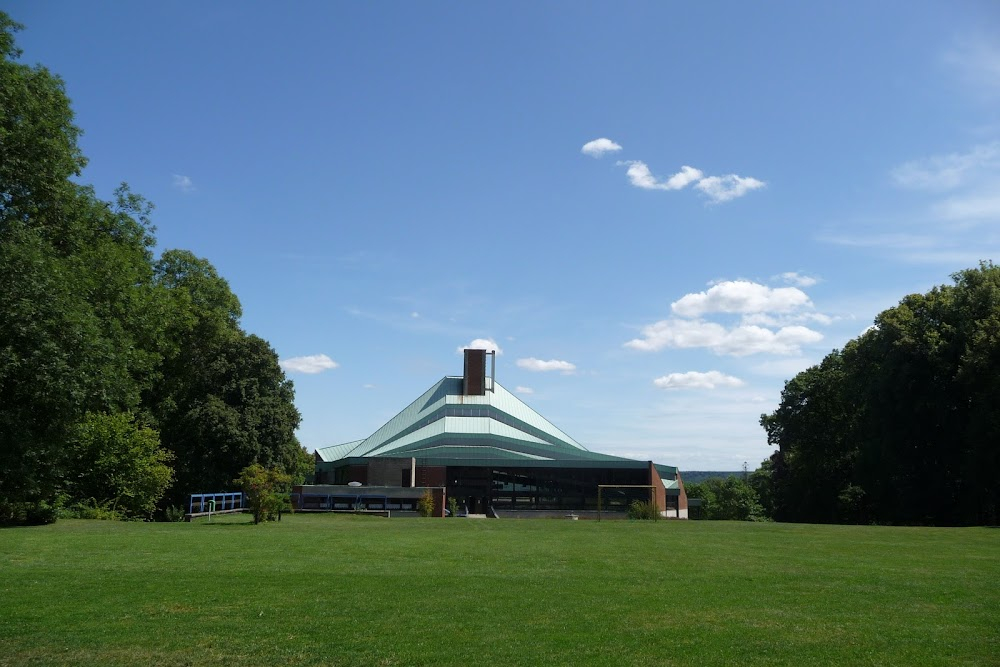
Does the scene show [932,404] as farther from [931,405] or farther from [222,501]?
[222,501]

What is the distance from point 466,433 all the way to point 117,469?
2599 centimetres

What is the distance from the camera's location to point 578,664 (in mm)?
8047

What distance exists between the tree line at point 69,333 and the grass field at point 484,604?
13.6ft

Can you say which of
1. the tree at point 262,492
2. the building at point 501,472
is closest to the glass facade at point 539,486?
the building at point 501,472

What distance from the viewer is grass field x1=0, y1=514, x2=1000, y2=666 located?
334 inches

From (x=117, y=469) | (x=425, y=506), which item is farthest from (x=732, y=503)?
(x=117, y=469)

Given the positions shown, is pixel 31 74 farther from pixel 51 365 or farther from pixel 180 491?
pixel 180 491

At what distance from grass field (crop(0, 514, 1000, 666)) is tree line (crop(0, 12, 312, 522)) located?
4.16m

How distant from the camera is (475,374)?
206 feet

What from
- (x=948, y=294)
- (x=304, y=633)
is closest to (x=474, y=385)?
(x=948, y=294)

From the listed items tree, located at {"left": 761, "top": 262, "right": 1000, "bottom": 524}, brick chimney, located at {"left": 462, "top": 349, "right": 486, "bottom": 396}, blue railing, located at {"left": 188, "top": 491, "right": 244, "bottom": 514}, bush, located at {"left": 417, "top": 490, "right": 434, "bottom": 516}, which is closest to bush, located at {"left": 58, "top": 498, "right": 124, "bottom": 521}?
blue railing, located at {"left": 188, "top": 491, "right": 244, "bottom": 514}

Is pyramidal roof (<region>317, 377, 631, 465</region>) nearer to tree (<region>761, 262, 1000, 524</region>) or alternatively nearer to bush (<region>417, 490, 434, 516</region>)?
bush (<region>417, 490, 434, 516</region>)

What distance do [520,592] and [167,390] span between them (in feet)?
119

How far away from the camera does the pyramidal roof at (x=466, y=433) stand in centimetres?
5175
